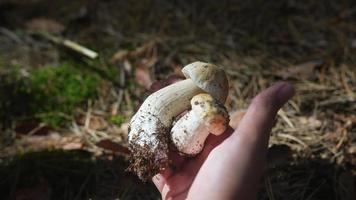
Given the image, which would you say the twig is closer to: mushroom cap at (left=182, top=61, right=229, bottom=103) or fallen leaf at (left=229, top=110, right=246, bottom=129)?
fallen leaf at (left=229, top=110, right=246, bottom=129)

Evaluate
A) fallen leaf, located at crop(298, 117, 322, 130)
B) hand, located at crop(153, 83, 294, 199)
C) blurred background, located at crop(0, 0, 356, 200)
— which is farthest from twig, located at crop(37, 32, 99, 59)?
hand, located at crop(153, 83, 294, 199)

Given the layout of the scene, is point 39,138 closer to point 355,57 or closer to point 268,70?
point 268,70

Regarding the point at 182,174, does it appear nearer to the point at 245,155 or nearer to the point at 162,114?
the point at 162,114

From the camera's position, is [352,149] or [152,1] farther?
[152,1]

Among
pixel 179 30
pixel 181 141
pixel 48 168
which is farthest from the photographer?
pixel 179 30

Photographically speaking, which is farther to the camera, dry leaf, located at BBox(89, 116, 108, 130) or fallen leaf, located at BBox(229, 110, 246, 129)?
dry leaf, located at BBox(89, 116, 108, 130)

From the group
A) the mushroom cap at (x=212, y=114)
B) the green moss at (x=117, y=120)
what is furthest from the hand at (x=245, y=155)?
the green moss at (x=117, y=120)

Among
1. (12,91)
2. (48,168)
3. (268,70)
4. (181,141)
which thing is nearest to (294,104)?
(268,70)

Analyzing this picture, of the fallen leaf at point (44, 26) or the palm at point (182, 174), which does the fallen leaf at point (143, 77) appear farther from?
the palm at point (182, 174)
